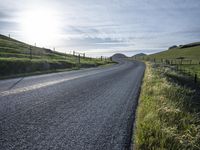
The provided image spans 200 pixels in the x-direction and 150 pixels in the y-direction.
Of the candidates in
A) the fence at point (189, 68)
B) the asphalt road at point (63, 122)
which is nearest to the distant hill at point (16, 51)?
the fence at point (189, 68)

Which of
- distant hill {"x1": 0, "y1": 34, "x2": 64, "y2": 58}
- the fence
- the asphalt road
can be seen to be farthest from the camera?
distant hill {"x1": 0, "y1": 34, "x2": 64, "y2": 58}

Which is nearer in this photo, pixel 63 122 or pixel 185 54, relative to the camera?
pixel 63 122

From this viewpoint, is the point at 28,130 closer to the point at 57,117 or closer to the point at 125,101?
the point at 57,117

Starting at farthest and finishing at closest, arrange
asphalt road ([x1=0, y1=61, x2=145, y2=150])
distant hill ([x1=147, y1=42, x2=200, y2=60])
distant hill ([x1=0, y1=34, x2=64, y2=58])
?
distant hill ([x1=147, y1=42, x2=200, y2=60]) < distant hill ([x1=0, y1=34, x2=64, y2=58]) < asphalt road ([x1=0, y1=61, x2=145, y2=150])

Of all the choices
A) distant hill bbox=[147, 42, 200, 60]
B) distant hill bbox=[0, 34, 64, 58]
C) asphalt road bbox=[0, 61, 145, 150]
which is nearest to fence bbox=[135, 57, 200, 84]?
asphalt road bbox=[0, 61, 145, 150]

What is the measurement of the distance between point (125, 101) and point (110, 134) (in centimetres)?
409

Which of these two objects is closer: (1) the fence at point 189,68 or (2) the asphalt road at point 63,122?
(2) the asphalt road at point 63,122

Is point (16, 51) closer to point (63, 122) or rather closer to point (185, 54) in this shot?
point (63, 122)

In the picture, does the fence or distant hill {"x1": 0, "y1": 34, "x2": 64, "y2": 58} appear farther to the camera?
distant hill {"x1": 0, "y1": 34, "x2": 64, "y2": 58}

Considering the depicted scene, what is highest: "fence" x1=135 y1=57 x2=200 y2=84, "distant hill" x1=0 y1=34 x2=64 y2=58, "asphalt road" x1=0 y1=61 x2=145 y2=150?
"distant hill" x1=0 y1=34 x2=64 y2=58

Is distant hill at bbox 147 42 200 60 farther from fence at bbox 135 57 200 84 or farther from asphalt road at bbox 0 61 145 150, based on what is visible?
asphalt road at bbox 0 61 145 150

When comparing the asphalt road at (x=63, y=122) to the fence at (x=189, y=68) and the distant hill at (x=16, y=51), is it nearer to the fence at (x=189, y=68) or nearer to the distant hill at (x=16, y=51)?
the fence at (x=189, y=68)

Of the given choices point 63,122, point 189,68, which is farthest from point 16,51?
point 63,122

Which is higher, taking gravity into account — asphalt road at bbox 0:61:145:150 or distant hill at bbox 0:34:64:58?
distant hill at bbox 0:34:64:58
